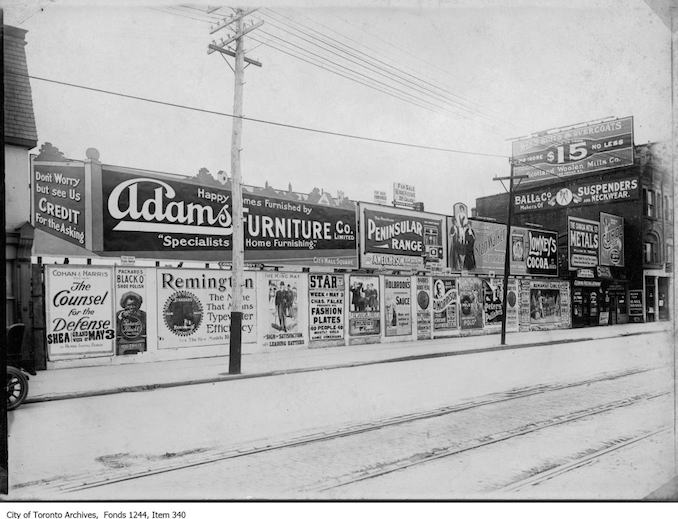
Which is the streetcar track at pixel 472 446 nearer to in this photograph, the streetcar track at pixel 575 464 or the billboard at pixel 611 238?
the streetcar track at pixel 575 464

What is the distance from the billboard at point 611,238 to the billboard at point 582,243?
51cm

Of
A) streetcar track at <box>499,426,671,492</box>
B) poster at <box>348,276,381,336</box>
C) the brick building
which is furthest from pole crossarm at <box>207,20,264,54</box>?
the brick building

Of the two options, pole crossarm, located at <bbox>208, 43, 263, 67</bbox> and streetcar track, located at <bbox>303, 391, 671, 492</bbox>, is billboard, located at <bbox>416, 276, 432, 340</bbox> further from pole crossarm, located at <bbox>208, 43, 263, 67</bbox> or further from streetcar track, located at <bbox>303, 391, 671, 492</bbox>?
streetcar track, located at <bbox>303, 391, 671, 492</bbox>

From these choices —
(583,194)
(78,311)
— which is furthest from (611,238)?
(78,311)

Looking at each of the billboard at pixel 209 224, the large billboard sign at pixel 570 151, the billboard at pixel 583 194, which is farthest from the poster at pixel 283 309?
the billboard at pixel 583 194

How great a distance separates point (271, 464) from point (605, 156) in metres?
20.1

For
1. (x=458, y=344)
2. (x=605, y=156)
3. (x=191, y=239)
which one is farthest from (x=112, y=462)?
(x=605, y=156)

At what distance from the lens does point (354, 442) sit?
654 cm

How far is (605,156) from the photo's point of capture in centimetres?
2144

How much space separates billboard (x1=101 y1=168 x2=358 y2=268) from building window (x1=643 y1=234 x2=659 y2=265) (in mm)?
24557

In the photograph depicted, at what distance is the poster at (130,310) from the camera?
1391 cm

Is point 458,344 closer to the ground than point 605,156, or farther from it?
closer to the ground

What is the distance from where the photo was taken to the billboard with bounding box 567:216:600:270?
2953 centimetres
